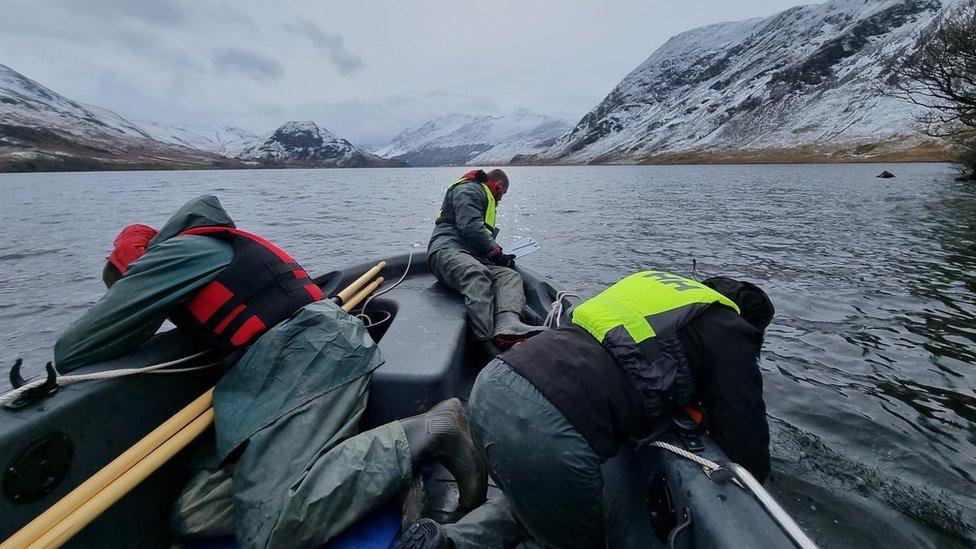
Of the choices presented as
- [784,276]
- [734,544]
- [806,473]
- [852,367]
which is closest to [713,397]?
[734,544]

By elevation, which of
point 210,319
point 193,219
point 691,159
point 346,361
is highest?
point 193,219

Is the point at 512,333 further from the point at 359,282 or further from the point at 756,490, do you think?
the point at 756,490

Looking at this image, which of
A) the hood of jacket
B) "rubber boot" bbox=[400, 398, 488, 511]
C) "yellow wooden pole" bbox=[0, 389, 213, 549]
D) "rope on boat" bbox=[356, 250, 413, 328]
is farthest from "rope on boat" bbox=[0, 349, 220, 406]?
"rope on boat" bbox=[356, 250, 413, 328]

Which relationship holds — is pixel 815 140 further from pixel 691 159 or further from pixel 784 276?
pixel 784 276

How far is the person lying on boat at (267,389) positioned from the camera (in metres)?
2.48

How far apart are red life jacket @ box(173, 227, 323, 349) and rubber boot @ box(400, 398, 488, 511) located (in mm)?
1174

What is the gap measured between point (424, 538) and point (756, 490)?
1513mm

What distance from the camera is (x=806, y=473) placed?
4.14 m

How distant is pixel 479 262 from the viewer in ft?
20.6

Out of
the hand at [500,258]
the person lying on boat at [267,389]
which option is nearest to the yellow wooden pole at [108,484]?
the person lying on boat at [267,389]

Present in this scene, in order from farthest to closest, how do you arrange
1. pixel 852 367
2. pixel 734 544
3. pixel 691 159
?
pixel 691 159 → pixel 852 367 → pixel 734 544

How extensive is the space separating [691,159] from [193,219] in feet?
372

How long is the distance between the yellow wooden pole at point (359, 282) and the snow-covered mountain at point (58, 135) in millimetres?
125969

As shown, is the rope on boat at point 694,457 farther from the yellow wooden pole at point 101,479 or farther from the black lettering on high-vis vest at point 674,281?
the yellow wooden pole at point 101,479
